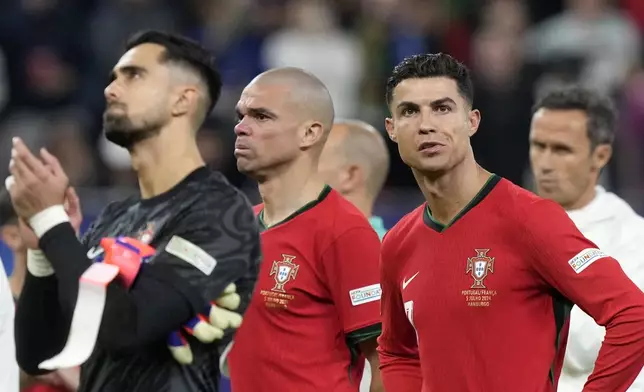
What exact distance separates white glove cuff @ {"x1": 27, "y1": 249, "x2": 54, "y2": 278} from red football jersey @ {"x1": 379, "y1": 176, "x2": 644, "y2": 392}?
4.16ft

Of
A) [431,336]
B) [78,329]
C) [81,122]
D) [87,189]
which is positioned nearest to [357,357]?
[431,336]

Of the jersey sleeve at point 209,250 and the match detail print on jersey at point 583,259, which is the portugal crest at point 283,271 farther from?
the match detail print on jersey at point 583,259

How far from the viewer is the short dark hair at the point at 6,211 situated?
717 centimetres

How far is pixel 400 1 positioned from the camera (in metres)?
12.6

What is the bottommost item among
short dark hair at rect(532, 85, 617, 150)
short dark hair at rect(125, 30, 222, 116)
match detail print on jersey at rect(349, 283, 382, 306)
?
match detail print on jersey at rect(349, 283, 382, 306)

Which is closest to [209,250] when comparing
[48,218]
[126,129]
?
[48,218]

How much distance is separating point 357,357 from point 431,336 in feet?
2.41

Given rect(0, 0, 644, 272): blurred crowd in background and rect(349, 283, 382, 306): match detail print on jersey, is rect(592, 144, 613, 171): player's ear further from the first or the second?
rect(0, 0, 644, 272): blurred crowd in background

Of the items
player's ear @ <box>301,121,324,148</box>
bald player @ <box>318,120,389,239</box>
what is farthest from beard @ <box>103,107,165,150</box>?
bald player @ <box>318,120,389,239</box>

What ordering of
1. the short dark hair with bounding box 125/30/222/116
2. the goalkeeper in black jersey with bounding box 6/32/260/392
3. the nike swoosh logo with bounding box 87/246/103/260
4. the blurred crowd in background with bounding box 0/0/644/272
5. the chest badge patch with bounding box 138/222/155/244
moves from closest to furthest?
the goalkeeper in black jersey with bounding box 6/32/260/392
the chest badge patch with bounding box 138/222/155/244
the nike swoosh logo with bounding box 87/246/103/260
the short dark hair with bounding box 125/30/222/116
the blurred crowd in background with bounding box 0/0/644/272

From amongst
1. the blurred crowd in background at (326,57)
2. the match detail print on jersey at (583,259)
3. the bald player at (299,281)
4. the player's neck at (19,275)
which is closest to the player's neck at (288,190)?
the bald player at (299,281)

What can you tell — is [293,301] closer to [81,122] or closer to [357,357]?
[357,357]

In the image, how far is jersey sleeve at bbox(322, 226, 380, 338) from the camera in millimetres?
5445

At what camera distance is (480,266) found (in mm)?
4848
